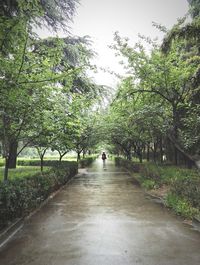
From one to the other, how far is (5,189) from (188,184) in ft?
18.3

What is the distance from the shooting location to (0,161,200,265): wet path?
15.1 ft

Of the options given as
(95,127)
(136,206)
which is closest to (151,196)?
(136,206)

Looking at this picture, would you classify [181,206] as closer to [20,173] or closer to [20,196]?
[20,196]

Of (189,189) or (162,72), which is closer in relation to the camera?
(189,189)

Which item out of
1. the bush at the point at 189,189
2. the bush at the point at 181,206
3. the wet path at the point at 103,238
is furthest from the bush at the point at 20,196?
the bush at the point at 189,189

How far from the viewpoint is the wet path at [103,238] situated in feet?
15.1

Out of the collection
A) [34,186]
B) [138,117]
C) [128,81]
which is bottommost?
[34,186]

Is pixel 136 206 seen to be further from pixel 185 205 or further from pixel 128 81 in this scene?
pixel 128 81

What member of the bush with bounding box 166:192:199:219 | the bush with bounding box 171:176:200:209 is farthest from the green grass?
the bush with bounding box 171:176:200:209

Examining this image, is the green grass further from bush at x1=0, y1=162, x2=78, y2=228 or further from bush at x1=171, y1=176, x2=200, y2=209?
bush at x1=171, y1=176, x2=200, y2=209

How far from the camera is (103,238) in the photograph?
18.8ft

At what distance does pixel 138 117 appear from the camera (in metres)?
11.4

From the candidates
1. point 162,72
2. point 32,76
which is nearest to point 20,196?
point 32,76

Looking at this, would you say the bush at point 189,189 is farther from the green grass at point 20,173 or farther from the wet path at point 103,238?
the green grass at point 20,173
